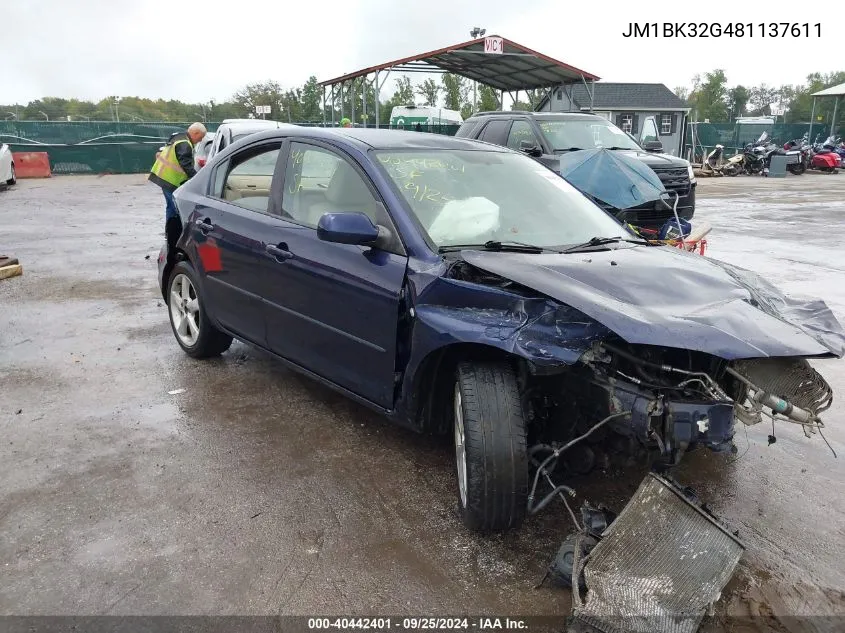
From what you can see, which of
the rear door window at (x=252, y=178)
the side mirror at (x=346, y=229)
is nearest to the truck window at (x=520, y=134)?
the rear door window at (x=252, y=178)

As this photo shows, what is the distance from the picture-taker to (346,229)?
10.6 feet

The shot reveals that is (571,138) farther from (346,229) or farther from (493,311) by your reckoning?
(493,311)

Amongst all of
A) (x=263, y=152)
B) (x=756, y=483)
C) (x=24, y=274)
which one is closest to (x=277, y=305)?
(x=263, y=152)

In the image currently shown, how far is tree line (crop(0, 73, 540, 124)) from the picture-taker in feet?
115

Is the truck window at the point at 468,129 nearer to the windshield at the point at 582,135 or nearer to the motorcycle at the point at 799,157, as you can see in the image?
the windshield at the point at 582,135

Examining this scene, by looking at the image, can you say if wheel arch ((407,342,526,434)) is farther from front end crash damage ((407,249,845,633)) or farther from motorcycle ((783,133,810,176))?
motorcycle ((783,133,810,176))

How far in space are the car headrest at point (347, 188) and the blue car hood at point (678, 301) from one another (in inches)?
31.7

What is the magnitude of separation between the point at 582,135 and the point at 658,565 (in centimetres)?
943

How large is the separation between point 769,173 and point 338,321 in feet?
96.1

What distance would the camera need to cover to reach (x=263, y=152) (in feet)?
14.6

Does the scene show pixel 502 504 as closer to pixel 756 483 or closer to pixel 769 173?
pixel 756 483

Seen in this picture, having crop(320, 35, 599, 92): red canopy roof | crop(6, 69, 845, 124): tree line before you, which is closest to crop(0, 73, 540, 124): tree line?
crop(6, 69, 845, 124): tree line

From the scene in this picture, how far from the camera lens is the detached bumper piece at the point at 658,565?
2.35m

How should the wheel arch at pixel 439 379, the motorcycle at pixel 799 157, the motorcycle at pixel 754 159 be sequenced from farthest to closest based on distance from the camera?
1. the motorcycle at pixel 754 159
2. the motorcycle at pixel 799 157
3. the wheel arch at pixel 439 379
